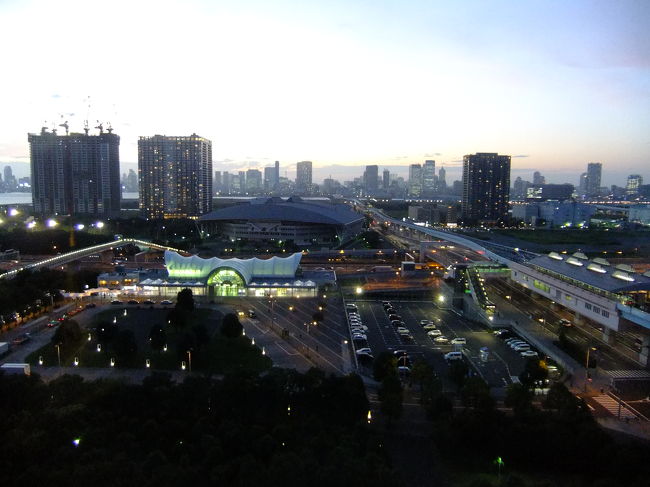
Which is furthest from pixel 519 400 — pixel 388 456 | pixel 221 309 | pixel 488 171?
pixel 488 171

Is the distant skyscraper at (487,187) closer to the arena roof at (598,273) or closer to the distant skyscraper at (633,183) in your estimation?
the arena roof at (598,273)

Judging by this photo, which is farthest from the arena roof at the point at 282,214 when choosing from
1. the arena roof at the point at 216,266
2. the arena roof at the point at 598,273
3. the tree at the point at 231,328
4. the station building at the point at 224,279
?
the tree at the point at 231,328

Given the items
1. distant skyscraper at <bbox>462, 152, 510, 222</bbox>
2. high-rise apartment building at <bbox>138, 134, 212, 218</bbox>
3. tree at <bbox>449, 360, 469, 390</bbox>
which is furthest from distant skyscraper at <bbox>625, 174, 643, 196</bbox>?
tree at <bbox>449, 360, 469, 390</bbox>

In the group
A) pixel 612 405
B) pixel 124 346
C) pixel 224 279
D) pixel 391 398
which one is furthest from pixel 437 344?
pixel 224 279

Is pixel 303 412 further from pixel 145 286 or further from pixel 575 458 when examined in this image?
pixel 145 286

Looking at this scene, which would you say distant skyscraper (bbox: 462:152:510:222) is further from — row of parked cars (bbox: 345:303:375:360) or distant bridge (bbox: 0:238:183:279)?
row of parked cars (bbox: 345:303:375:360)

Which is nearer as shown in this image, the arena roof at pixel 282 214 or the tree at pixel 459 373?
the tree at pixel 459 373
